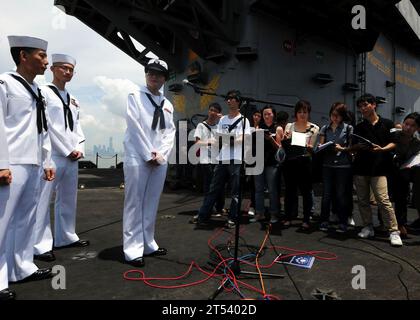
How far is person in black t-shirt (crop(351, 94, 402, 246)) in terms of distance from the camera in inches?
141

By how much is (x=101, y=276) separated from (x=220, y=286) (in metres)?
1.07

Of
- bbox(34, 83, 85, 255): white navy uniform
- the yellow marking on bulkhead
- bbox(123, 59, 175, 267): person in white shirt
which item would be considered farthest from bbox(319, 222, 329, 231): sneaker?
the yellow marking on bulkhead

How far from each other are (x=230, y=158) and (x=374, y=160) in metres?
1.83

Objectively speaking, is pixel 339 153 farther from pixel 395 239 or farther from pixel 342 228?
pixel 395 239

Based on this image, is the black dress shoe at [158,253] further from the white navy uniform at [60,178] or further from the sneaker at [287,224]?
the sneaker at [287,224]

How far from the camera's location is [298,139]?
13.1ft

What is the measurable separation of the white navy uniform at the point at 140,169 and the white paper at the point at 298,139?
6.00 feet

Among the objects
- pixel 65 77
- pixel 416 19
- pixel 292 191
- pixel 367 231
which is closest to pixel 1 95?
pixel 65 77

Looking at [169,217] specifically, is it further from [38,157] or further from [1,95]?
[1,95]

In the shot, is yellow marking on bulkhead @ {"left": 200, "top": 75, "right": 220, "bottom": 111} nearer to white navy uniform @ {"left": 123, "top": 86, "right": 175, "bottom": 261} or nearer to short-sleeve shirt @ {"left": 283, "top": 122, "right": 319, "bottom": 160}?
short-sleeve shirt @ {"left": 283, "top": 122, "right": 319, "bottom": 160}

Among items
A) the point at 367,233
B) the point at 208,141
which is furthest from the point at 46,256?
the point at 367,233

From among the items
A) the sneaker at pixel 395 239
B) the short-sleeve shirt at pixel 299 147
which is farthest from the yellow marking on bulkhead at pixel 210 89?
the sneaker at pixel 395 239

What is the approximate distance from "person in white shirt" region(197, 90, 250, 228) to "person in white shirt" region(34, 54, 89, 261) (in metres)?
1.80
